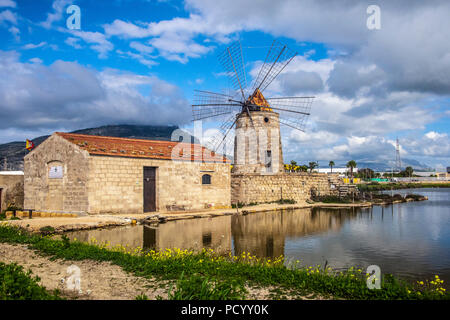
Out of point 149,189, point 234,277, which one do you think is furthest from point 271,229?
point 234,277

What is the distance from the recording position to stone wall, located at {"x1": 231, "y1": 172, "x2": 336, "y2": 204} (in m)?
25.4

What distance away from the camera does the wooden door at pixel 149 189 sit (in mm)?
18900

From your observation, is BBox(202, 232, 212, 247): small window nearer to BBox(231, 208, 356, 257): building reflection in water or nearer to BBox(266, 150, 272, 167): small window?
BBox(231, 208, 356, 257): building reflection in water

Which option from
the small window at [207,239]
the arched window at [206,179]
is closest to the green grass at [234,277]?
the small window at [207,239]

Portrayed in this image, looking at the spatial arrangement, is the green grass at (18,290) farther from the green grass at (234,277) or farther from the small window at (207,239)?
the small window at (207,239)

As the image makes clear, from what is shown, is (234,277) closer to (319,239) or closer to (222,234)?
(222,234)

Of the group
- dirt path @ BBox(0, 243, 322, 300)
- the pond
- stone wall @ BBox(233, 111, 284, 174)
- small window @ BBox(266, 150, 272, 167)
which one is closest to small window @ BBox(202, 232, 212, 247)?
the pond

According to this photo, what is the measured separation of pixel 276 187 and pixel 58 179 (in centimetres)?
1678

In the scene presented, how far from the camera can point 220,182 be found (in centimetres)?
2256

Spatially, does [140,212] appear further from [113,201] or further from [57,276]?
[57,276]

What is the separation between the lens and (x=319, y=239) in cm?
1345

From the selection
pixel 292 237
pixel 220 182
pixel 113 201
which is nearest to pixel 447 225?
pixel 292 237

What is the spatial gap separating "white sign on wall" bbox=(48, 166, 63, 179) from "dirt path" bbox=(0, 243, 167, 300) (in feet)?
32.7
